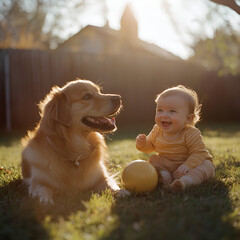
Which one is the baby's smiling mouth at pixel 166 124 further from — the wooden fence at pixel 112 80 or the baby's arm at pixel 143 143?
the wooden fence at pixel 112 80

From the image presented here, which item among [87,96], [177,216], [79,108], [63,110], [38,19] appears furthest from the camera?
[38,19]

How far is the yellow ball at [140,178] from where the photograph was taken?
2.78 metres

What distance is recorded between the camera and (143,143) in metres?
3.42

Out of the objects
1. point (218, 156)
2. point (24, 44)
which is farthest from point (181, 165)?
point (24, 44)

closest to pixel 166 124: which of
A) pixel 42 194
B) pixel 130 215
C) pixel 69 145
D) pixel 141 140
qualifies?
pixel 141 140

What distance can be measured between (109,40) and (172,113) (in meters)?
21.8

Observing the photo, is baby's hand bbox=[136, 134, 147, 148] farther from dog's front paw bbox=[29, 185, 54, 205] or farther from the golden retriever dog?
dog's front paw bbox=[29, 185, 54, 205]

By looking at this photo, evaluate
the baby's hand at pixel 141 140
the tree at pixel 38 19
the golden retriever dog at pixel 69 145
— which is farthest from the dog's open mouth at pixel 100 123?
the tree at pixel 38 19

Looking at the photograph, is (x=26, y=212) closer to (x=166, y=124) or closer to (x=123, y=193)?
(x=123, y=193)

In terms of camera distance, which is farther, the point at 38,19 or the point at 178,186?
the point at 38,19

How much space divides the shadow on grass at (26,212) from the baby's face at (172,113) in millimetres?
1142

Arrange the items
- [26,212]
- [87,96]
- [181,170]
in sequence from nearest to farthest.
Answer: [26,212], [181,170], [87,96]

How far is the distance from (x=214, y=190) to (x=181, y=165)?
0.41 metres

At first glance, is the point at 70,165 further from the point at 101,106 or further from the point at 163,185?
the point at 163,185
